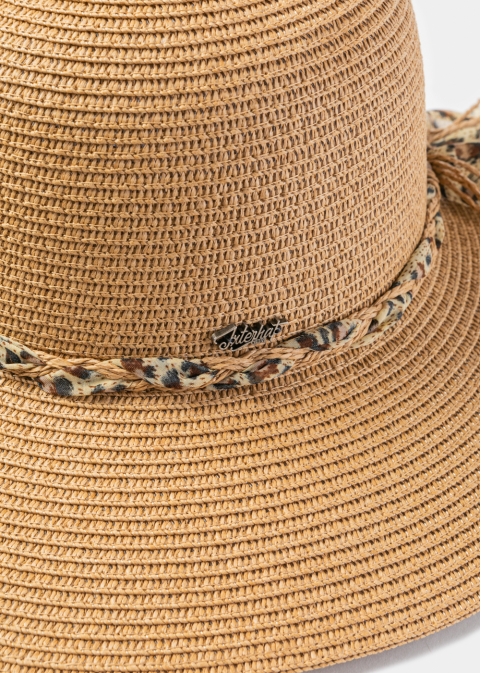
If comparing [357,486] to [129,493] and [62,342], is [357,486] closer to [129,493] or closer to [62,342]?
[129,493]

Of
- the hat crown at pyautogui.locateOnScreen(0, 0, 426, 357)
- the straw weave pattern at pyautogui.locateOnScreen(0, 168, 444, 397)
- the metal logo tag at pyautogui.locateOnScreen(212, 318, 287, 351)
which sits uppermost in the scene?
the hat crown at pyautogui.locateOnScreen(0, 0, 426, 357)

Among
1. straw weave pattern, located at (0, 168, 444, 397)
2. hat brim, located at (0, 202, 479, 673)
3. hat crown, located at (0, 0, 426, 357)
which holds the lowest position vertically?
hat brim, located at (0, 202, 479, 673)

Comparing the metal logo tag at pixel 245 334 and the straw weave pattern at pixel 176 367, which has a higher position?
the metal logo tag at pixel 245 334

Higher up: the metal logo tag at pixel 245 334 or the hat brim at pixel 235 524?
the metal logo tag at pixel 245 334

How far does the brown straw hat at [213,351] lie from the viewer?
40.3 inches

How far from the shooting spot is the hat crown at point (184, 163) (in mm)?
1015

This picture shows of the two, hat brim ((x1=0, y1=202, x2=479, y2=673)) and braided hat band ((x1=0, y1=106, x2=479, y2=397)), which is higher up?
braided hat band ((x1=0, y1=106, x2=479, y2=397))

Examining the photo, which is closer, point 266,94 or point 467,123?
point 266,94

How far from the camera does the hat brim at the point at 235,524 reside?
1.05 m

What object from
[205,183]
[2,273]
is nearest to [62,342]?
[2,273]

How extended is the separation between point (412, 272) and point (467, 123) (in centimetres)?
41

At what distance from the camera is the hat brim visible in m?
1.05

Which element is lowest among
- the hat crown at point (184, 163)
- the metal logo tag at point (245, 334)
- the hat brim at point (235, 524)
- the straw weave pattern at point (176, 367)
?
the hat brim at point (235, 524)

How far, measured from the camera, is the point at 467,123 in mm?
1535
